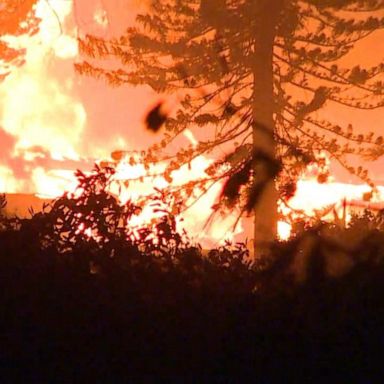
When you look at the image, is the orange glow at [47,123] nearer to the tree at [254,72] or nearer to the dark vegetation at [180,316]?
the tree at [254,72]

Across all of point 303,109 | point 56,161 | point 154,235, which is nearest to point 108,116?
point 56,161

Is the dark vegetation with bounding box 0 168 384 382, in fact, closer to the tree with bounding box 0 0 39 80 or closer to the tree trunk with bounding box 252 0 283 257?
the tree with bounding box 0 0 39 80

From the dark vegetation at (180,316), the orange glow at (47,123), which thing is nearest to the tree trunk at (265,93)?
the orange glow at (47,123)

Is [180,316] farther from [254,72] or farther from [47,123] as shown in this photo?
[47,123]

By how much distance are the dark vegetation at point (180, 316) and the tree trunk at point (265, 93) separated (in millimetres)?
14146

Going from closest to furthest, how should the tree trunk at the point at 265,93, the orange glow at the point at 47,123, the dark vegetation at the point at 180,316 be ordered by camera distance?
the dark vegetation at the point at 180,316
the tree trunk at the point at 265,93
the orange glow at the point at 47,123

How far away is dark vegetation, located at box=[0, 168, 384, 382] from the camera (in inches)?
190

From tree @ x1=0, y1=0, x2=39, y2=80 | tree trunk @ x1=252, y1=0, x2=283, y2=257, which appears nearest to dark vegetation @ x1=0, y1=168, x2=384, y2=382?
tree @ x1=0, y1=0, x2=39, y2=80

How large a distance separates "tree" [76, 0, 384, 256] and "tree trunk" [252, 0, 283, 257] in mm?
24

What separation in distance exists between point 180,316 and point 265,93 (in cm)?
1561

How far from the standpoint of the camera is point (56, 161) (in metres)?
30.6

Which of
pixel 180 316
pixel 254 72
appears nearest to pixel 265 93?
pixel 254 72

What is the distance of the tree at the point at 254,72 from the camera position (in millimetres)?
19766

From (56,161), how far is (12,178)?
1.71 meters
